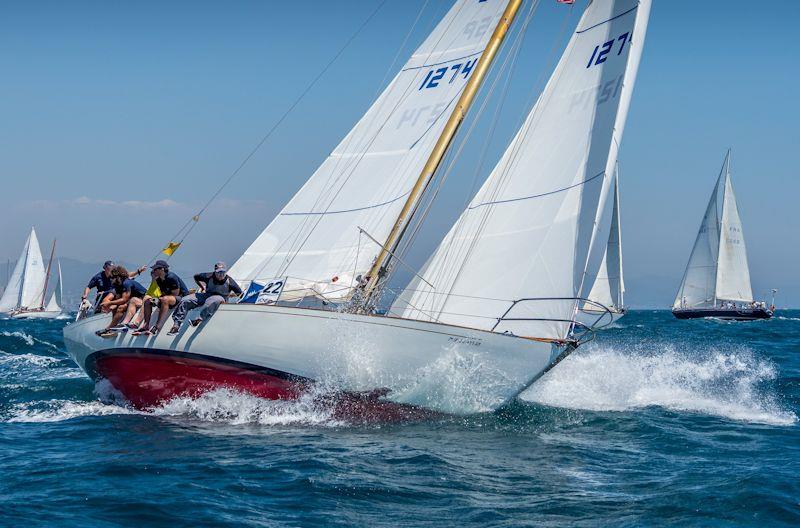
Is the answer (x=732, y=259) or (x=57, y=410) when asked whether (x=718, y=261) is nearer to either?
(x=732, y=259)

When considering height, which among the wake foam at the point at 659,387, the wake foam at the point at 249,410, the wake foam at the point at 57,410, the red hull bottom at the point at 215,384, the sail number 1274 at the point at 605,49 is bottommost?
the wake foam at the point at 57,410

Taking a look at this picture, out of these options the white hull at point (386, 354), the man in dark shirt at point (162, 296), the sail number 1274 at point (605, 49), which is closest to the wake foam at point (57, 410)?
the man in dark shirt at point (162, 296)

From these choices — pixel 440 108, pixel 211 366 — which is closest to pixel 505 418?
pixel 211 366

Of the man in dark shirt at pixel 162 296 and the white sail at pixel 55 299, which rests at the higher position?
the white sail at pixel 55 299

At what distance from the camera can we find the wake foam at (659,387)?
48.9 feet

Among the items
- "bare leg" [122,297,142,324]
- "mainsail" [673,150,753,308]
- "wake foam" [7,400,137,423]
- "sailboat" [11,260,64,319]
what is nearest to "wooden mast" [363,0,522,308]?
"bare leg" [122,297,142,324]

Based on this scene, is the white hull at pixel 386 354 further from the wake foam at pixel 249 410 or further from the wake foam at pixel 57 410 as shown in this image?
the wake foam at pixel 57 410

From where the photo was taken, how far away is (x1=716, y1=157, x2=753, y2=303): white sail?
62.2 m

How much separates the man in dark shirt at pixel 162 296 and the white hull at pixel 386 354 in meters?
0.85

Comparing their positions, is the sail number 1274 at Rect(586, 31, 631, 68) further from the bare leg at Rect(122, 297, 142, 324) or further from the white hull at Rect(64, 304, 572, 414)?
the bare leg at Rect(122, 297, 142, 324)

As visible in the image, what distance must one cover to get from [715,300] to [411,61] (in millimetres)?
53749

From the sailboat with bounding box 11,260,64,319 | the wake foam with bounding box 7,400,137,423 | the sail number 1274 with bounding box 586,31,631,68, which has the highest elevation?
the sail number 1274 with bounding box 586,31,631,68

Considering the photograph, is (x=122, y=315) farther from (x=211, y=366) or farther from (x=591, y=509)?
(x=591, y=509)

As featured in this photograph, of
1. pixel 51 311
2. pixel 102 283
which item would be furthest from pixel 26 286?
pixel 102 283
